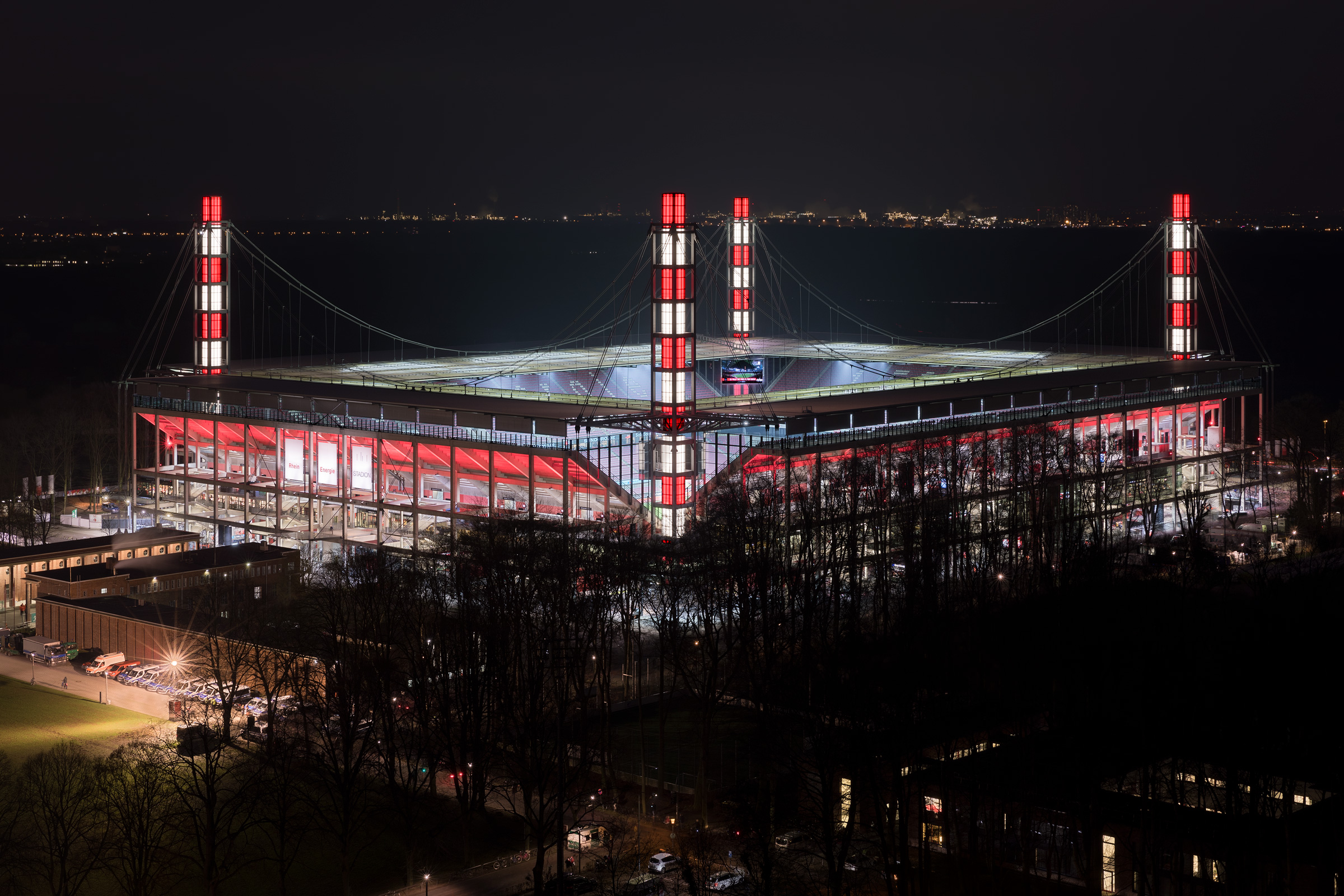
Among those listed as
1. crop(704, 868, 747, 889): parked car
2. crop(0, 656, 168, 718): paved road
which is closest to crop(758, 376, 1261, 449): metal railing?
crop(0, 656, 168, 718): paved road

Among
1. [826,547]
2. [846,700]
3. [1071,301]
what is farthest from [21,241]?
[846,700]

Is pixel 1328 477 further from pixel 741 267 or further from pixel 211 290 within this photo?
pixel 211 290

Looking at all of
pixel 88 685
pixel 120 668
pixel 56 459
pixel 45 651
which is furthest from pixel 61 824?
pixel 56 459

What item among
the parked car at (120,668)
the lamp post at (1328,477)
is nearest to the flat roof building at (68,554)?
the parked car at (120,668)

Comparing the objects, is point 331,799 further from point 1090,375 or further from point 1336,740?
point 1090,375

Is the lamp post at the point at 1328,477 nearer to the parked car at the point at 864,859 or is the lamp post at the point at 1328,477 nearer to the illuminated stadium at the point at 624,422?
the illuminated stadium at the point at 624,422

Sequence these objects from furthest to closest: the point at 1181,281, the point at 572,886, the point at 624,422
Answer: the point at 1181,281
the point at 624,422
the point at 572,886
